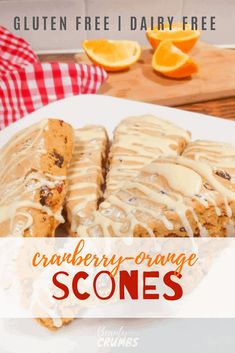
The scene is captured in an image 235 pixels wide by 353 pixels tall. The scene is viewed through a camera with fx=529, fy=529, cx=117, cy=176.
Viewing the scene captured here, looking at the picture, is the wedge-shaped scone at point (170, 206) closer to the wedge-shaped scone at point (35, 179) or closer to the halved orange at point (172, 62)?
the wedge-shaped scone at point (35, 179)

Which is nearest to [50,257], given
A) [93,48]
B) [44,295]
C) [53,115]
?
[44,295]

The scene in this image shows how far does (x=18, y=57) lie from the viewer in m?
2.36

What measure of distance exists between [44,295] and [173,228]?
0.99 feet

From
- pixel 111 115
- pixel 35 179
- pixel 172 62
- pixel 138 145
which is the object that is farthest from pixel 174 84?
pixel 35 179

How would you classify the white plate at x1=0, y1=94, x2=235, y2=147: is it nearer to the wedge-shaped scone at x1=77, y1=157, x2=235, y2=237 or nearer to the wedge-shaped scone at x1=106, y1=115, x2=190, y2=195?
the wedge-shaped scone at x1=106, y1=115, x2=190, y2=195

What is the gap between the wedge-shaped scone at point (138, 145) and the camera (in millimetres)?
1368

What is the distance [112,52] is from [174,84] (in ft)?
1.14

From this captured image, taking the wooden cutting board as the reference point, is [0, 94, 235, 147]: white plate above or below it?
above

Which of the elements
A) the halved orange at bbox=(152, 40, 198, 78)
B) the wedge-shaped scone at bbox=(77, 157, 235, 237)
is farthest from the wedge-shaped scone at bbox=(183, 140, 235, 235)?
the halved orange at bbox=(152, 40, 198, 78)

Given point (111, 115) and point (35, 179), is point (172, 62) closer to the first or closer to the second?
point (111, 115)

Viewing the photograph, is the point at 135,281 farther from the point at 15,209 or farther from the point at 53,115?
the point at 53,115

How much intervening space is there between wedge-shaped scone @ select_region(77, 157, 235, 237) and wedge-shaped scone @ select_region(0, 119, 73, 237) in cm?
10

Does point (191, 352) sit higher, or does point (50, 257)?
point (50, 257)

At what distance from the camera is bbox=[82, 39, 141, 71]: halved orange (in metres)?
2.28
